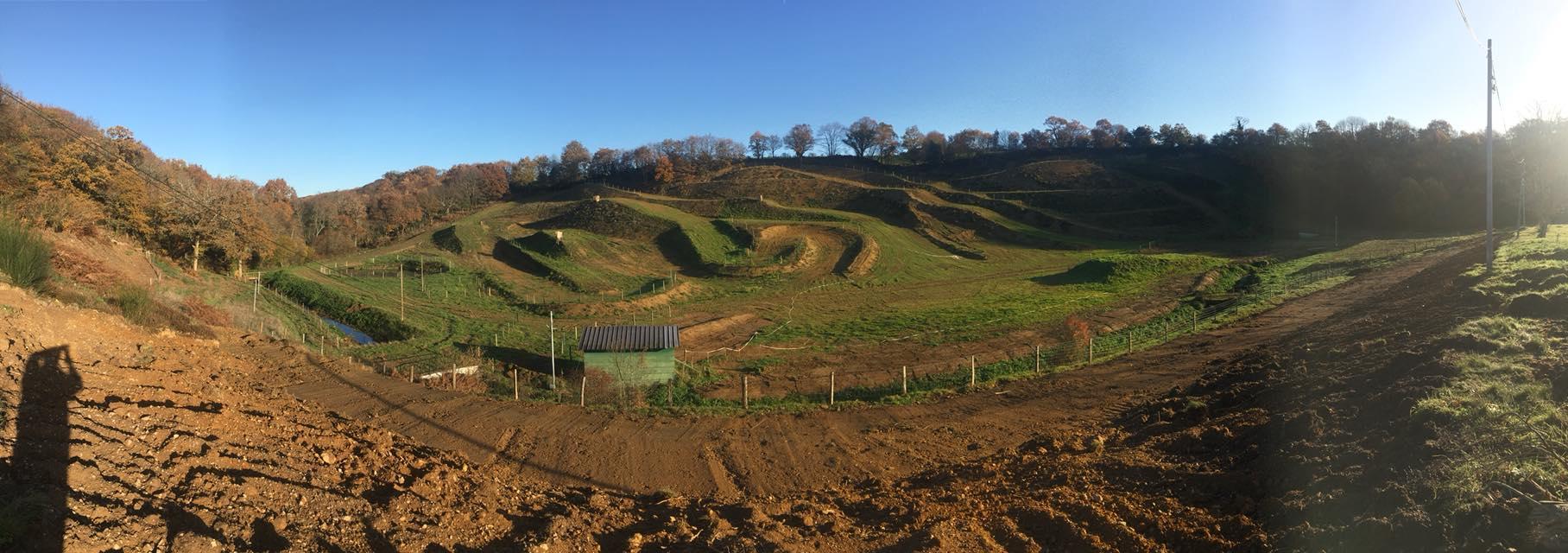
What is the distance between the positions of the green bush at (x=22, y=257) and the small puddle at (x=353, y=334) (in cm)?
1378

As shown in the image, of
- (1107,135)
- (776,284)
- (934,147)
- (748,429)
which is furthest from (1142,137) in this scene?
(748,429)

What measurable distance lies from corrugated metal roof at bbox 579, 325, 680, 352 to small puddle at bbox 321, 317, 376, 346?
1648cm

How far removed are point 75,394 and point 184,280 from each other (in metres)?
30.8

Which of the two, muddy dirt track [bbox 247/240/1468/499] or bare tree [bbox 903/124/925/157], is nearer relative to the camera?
muddy dirt track [bbox 247/240/1468/499]

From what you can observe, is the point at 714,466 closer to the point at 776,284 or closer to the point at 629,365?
the point at 629,365

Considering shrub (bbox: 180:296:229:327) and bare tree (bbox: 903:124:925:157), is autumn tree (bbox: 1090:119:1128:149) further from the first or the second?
shrub (bbox: 180:296:229:327)

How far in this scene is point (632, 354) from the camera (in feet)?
63.9

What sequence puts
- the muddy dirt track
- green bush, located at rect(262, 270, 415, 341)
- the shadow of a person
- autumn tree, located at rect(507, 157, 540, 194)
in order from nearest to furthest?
1. the shadow of a person
2. the muddy dirt track
3. green bush, located at rect(262, 270, 415, 341)
4. autumn tree, located at rect(507, 157, 540, 194)

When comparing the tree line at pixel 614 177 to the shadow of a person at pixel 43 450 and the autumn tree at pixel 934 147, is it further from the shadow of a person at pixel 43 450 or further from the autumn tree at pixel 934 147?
the shadow of a person at pixel 43 450

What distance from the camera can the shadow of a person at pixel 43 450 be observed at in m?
4.52

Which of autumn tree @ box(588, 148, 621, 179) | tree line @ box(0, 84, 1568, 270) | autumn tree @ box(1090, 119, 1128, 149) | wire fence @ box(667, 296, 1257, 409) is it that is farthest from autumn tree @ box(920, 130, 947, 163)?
wire fence @ box(667, 296, 1257, 409)

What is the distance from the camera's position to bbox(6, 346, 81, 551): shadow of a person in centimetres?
452

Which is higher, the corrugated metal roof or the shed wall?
the corrugated metal roof

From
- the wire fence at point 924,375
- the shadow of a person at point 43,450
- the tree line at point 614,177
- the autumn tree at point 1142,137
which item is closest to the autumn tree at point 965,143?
the tree line at point 614,177
